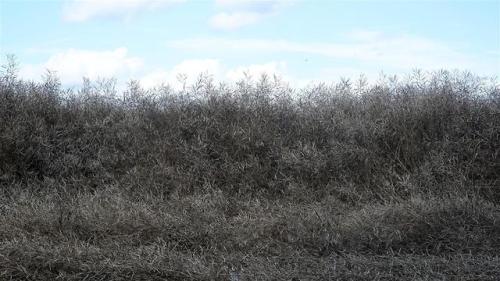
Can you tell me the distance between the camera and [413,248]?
20.4 ft

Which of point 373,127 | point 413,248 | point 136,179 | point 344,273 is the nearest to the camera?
point 344,273

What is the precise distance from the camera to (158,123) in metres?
9.76

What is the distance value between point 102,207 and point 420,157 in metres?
5.47

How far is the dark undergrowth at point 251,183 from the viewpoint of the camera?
5.60m

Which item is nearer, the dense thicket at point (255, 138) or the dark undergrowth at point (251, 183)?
the dark undergrowth at point (251, 183)

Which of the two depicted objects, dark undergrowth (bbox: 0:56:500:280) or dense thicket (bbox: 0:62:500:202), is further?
dense thicket (bbox: 0:62:500:202)

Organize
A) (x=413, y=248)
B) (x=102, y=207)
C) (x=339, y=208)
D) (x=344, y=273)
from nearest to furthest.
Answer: (x=344, y=273), (x=413, y=248), (x=102, y=207), (x=339, y=208)

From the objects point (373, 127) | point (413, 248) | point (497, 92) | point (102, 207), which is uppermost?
point (497, 92)

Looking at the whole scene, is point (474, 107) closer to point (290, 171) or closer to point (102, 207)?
point (290, 171)

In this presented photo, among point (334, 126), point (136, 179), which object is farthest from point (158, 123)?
point (334, 126)

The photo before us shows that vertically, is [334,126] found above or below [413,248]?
above

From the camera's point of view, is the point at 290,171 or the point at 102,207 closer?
the point at 102,207

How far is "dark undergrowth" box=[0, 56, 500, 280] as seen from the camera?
5597 millimetres

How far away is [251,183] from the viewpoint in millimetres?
8656
